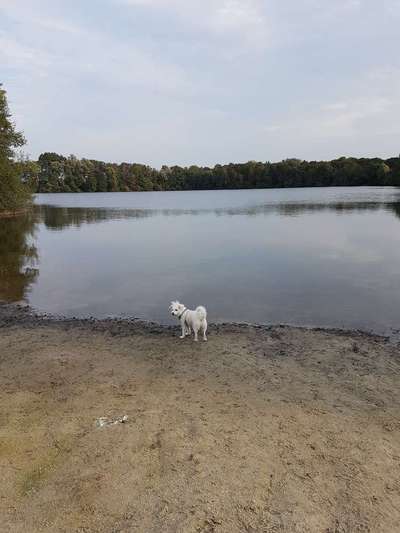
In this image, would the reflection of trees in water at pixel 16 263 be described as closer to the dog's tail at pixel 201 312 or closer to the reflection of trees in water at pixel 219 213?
the reflection of trees in water at pixel 219 213

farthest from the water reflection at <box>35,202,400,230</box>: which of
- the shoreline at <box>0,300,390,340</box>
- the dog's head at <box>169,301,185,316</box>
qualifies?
the dog's head at <box>169,301,185,316</box>

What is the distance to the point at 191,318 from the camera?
9.16m

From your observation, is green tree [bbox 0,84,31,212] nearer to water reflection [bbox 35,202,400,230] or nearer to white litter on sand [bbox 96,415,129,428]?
water reflection [bbox 35,202,400,230]

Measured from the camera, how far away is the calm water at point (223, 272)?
12.5 metres

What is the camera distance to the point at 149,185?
6388 inches

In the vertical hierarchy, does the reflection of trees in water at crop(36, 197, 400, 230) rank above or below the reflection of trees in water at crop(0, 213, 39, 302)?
above

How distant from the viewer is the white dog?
8953 millimetres

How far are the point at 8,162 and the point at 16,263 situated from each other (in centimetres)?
2596

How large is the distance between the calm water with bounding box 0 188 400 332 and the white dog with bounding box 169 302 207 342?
2247mm

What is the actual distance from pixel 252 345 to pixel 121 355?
286 cm

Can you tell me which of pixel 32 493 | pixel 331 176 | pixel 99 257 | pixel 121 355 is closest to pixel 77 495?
pixel 32 493

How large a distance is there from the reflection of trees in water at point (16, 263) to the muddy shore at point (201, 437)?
21.5ft

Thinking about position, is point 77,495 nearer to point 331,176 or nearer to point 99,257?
point 99,257

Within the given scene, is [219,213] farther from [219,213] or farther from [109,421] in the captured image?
[109,421]
